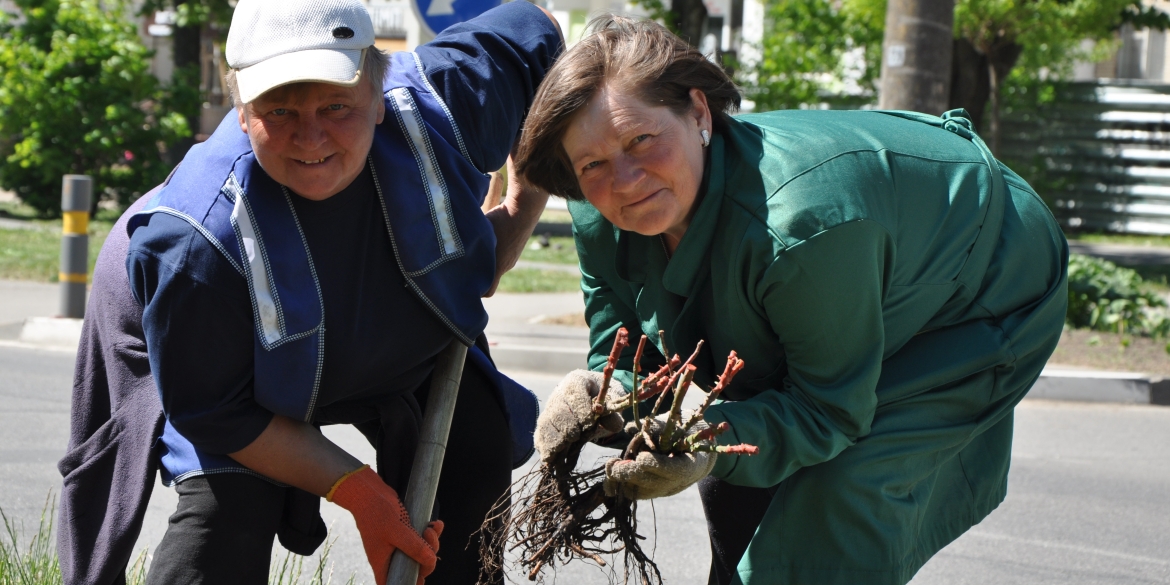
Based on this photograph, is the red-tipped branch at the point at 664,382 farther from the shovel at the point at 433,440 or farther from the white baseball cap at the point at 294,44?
the white baseball cap at the point at 294,44

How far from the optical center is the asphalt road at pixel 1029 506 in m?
A: 3.76

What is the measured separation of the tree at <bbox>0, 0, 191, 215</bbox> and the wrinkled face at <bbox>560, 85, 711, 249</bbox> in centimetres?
1173

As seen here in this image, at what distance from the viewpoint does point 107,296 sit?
231cm

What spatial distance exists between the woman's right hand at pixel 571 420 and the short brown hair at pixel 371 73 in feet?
2.31

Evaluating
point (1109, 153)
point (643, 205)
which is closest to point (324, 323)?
point (643, 205)

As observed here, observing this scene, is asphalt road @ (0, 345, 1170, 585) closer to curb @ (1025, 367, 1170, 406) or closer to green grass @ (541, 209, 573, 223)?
curb @ (1025, 367, 1170, 406)

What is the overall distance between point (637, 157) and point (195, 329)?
83 cm

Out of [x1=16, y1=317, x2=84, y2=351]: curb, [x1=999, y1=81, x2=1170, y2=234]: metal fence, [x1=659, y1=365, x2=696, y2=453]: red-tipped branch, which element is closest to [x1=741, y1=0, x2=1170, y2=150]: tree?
[x1=999, y1=81, x2=1170, y2=234]: metal fence

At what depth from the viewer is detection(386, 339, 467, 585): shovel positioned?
2375 millimetres

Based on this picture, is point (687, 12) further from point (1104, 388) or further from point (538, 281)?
point (1104, 388)

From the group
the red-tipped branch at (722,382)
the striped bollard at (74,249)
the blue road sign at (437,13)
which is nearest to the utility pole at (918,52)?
the blue road sign at (437,13)

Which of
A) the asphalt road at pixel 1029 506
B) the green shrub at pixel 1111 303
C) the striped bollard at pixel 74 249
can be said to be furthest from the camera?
the green shrub at pixel 1111 303

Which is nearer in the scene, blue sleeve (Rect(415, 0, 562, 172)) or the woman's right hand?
the woman's right hand

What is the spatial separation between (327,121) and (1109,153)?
54.3 ft
